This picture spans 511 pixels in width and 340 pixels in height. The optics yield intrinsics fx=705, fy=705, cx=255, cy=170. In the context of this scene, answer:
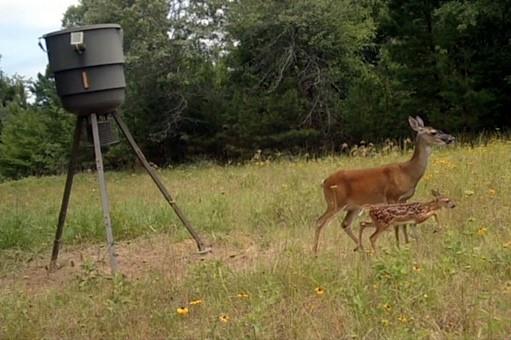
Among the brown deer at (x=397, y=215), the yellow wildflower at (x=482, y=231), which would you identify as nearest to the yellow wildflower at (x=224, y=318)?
the brown deer at (x=397, y=215)

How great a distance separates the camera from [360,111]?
70.4 feet

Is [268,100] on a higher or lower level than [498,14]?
lower

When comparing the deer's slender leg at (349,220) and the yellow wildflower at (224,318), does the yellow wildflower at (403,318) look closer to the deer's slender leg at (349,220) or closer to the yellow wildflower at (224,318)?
the yellow wildflower at (224,318)

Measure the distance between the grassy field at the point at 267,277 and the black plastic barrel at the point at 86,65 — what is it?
1.49 meters

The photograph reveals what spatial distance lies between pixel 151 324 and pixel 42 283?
224cm

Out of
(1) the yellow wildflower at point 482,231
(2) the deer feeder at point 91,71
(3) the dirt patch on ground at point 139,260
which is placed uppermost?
(2) the deer feeder at point 91,71

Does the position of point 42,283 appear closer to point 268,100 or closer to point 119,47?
point 119,47

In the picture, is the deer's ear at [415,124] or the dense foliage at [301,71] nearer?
the deer's ear at [415,124]

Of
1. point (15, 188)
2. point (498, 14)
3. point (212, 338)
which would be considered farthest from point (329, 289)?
point (15, 188)

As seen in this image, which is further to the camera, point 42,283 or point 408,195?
point 408,195

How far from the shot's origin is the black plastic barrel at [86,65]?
6336mm

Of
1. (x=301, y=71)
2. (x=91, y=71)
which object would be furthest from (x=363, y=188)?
(x=301, y=71)

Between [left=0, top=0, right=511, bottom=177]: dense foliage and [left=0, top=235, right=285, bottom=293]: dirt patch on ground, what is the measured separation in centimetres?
1191

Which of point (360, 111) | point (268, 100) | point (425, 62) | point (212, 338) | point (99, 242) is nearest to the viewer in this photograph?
point (212, 338)
